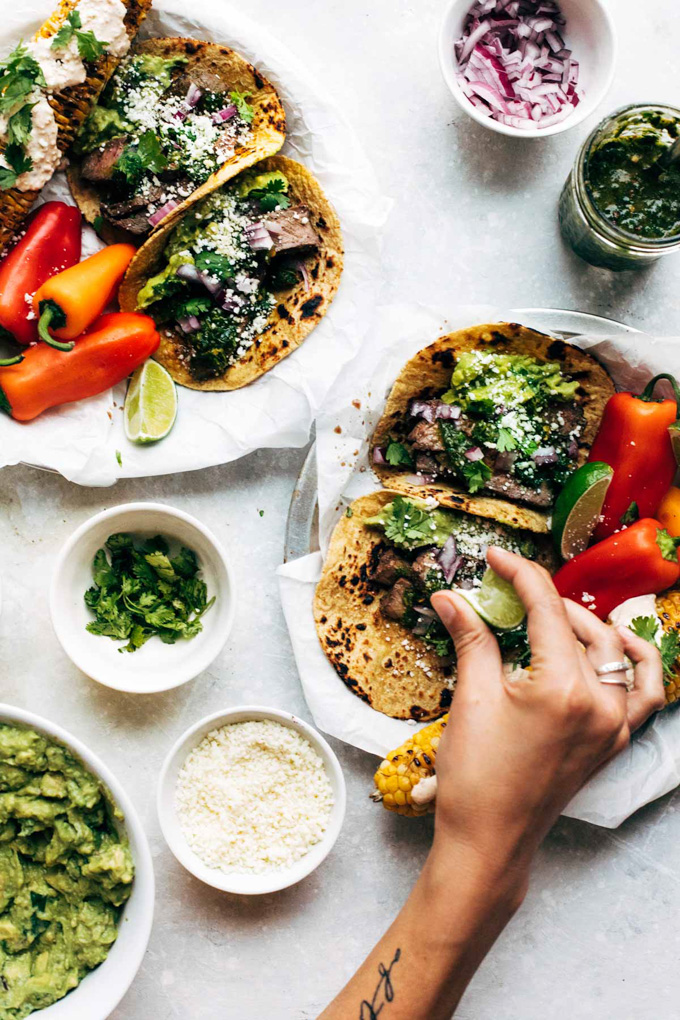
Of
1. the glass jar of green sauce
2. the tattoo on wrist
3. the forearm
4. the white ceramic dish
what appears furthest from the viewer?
the glass jar of green sauce

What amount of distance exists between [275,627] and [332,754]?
1.60 feet

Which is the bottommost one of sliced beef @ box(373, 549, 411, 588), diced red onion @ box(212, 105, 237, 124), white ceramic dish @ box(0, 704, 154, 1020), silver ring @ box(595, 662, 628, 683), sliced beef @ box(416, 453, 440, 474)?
white ceramic dish @ box(0, 704, 154, 1020)

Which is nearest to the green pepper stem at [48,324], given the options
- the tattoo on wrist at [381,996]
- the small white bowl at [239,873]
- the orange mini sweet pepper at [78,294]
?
the orange mini sweet pepper at [78,294]

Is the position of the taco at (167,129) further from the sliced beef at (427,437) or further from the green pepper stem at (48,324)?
the sliced beef at (427,437)

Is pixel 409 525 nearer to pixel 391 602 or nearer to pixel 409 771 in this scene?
pixel 391 602

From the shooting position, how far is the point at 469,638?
2.44 m

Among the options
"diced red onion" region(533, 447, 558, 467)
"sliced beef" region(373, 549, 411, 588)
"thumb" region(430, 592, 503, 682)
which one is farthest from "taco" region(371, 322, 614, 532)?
"thumb" region(430, 592, 503, 682)

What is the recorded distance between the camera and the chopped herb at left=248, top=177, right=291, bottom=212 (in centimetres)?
290

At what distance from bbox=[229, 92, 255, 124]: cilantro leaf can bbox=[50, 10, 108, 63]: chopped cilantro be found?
0.46 metres

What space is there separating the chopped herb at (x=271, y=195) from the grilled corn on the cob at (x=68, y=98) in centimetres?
58

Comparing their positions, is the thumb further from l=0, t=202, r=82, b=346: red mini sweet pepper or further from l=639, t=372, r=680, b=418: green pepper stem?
l=0, t=202, r=82, b=346: red mini sweet pepper

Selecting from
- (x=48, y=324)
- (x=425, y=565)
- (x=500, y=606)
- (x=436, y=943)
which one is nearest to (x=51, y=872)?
(x=436, y=943)

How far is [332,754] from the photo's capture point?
9.25 feet

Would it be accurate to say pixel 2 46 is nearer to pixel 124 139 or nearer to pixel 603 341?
pixel 124 139
